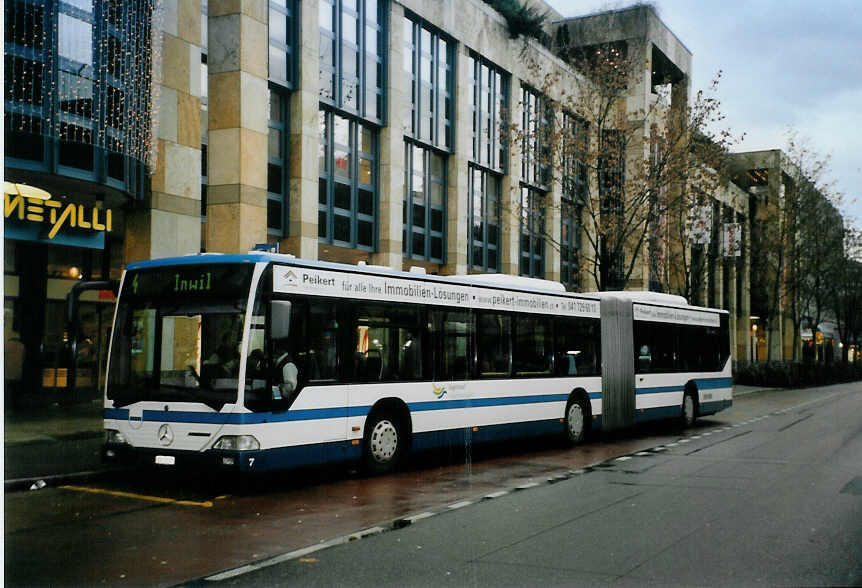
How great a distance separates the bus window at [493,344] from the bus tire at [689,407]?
25.2ft

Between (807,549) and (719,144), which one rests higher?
(719,144)

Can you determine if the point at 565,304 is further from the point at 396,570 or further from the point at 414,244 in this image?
the point at 414,244

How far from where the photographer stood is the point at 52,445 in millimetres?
14289

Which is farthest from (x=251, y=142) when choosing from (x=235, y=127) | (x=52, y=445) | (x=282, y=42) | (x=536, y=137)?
(x=536, y=137)

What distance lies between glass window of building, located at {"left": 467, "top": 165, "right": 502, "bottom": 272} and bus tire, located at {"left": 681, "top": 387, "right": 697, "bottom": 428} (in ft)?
44.7

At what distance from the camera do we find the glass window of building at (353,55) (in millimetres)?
25828

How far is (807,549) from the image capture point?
25.1 ft

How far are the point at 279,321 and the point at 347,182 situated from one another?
56.1ft

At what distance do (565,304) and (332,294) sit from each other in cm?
683

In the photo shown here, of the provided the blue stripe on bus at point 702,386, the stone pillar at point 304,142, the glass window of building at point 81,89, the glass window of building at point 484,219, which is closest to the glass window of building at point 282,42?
the stone pillar at point 304,142

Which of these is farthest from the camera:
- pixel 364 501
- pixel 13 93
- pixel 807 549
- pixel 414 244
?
pixel 414 244

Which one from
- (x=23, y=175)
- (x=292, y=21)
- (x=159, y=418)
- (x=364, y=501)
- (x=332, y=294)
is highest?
(x=292, y=21)

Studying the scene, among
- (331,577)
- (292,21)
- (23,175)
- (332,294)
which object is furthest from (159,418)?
(292,21)

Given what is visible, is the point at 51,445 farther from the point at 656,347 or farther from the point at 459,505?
the point at 656,347
